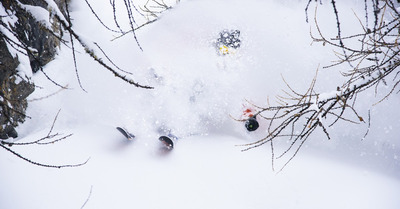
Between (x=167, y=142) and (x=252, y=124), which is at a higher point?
(x=252, y=124)

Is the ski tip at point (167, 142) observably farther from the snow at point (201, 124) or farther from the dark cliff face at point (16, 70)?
the dark cliff face at point (16, 70)

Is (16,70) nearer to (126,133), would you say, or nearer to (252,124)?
(126,133)

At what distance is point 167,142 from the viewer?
4.76 m

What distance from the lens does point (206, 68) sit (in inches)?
223

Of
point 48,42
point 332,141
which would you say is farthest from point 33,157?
point 332,141

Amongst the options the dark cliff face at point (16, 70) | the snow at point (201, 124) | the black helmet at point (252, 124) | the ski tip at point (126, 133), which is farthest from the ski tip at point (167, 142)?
the dark cliff face at point (16, 70)

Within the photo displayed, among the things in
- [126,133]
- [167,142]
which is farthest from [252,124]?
[126,133]

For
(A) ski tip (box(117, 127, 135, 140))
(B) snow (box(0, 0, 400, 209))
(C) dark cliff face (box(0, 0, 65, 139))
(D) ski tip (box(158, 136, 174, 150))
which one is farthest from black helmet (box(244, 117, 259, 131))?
(C) dark cliff face (box(0, 0, 65, 139))

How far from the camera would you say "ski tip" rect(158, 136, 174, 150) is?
471 cm

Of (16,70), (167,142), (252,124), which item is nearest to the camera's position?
(16,70)

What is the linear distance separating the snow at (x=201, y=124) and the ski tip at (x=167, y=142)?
19 cm

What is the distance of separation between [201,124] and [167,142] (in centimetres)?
102

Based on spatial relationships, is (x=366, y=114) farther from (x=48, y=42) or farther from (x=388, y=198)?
(x=48, y=42)

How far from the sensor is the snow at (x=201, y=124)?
4.18 meters
